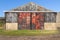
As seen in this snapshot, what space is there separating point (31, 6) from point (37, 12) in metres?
1.73

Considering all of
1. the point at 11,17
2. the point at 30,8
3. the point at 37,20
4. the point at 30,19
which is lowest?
the point at 37,20

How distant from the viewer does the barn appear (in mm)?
36875

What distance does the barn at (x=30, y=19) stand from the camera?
121 feet

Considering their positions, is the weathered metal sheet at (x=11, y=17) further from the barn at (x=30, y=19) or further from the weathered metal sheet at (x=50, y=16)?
the weathered metal sheet at (x=50, y=16)

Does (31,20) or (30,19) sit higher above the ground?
(30,19)

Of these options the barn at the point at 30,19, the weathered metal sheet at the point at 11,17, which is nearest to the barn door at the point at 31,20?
the barn at the point at 30,19

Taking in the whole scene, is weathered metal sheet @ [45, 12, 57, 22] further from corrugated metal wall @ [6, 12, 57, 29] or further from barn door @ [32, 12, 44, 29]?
barn door @ [32, 12, 44, 29]

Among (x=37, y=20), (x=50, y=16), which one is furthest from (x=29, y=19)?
(x=50, y=16)

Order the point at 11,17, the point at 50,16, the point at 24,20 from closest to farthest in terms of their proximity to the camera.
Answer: the point at 24,20
the point at 11,17
the point at 50,16

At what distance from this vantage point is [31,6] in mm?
37531

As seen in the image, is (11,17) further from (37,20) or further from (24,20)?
(37,20)

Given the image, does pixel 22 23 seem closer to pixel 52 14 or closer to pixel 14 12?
pixel 14 12

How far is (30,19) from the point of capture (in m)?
37.1

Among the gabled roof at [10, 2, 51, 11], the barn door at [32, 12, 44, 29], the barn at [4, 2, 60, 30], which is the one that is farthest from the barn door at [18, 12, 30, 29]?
the barn door at [32, 12, 44, 29]
